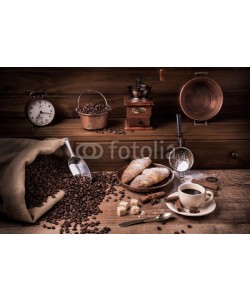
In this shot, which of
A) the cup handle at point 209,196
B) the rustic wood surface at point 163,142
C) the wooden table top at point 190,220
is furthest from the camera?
the rustic wood surface at point 163,142

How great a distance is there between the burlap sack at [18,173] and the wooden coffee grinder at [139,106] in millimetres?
708

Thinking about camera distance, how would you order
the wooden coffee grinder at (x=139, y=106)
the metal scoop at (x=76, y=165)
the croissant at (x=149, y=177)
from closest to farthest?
Result: the croissant at (x=149, y=177) < the metal scoop at (x=76, y=165) < the wooden coffee grinder at (x=139, y=106)

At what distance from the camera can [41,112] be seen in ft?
11.5

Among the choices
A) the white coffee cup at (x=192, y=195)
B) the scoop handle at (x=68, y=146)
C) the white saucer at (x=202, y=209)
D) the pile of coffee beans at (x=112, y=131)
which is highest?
the pile of coffee beans at (x=112, y=131)

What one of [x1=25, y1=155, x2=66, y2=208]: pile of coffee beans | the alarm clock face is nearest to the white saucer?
[x1=25, y1=155, x2=66, y2=208]: pile of coffee beans

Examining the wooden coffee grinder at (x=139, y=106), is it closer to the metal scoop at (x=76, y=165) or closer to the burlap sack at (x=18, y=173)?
the metal scoop at (x=76, y=165)

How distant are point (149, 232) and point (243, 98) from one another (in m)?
2.02

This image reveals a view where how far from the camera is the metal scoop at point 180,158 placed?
322 centimetres

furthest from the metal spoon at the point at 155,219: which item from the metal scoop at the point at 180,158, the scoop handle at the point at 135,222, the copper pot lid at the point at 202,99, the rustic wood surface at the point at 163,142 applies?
the copper pot lid at the point at 202,99

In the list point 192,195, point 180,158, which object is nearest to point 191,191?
point 192,195

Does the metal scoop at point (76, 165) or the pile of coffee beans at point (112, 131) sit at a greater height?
the pile of coffee beans at point (112, 131)

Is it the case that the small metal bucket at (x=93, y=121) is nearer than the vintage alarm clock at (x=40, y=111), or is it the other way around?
the small metal bucket at (x=93, y=121)

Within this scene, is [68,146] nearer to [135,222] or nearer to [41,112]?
[41,112]

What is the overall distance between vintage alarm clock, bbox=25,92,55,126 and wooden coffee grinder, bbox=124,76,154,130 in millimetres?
739
